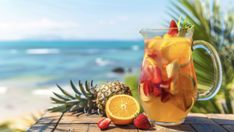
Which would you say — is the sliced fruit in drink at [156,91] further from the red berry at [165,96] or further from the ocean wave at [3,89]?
the ocean wave at [3,89]

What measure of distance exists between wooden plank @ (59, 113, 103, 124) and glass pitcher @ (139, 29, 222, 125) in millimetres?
176

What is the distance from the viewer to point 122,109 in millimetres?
1015

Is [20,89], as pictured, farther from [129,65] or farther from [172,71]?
[172,71]

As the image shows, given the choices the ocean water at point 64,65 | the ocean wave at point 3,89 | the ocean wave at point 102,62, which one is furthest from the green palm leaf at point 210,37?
the ocean wave at point 102,62

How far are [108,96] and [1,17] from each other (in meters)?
25.3

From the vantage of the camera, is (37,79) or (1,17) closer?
(37,79)

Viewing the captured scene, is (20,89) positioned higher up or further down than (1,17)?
further down

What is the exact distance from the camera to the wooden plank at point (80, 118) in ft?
3.35

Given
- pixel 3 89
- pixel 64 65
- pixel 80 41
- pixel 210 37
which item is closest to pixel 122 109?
pixel 210 37

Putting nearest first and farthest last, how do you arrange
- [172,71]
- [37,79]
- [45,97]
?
[172,71]
[45,97]
[37,79]

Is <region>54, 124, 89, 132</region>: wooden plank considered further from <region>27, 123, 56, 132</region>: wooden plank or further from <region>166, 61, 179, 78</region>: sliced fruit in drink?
<region>166, 61, 179, 78</region>: sliced fruit in drink

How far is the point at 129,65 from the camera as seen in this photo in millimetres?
17734

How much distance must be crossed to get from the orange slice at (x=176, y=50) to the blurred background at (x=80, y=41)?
12cm

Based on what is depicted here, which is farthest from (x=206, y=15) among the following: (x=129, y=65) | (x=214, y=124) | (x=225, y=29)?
(x=129, y=65)
